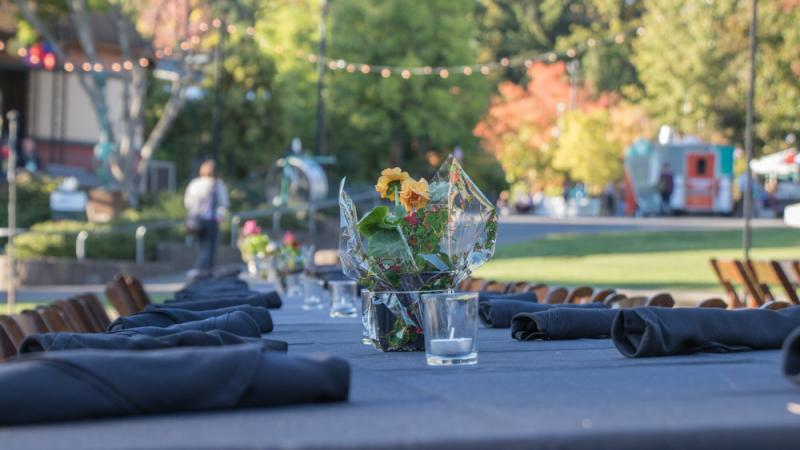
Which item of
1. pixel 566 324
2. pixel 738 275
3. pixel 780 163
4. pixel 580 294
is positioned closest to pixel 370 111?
pixel 780 163

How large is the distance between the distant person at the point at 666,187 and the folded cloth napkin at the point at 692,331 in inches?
1865

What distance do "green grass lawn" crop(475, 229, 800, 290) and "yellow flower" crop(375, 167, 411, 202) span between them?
15683mm

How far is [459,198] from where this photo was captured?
4965mm

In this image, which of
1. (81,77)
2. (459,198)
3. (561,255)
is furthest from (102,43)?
(459,198)

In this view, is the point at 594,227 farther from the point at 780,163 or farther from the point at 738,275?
the point at 738,275

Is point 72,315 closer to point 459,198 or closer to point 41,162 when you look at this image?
point 459,198

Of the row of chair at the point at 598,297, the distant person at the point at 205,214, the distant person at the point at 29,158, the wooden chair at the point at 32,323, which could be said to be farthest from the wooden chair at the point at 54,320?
the distant person at the point at 29,158

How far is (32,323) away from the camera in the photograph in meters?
6.52

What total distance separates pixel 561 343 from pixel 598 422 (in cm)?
238

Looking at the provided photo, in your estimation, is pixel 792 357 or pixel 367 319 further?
pixel 367 319

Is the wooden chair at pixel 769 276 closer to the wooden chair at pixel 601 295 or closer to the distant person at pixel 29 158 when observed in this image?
Answer: the wooden chair at pixel 601 295

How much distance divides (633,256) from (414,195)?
78.5 ft

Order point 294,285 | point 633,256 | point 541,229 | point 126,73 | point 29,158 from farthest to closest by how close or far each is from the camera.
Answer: point 541,229 → point 29,158 → point 126,73 → point 633,256 → point 294,285

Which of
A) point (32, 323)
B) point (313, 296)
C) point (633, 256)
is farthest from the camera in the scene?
point (633, 256)
